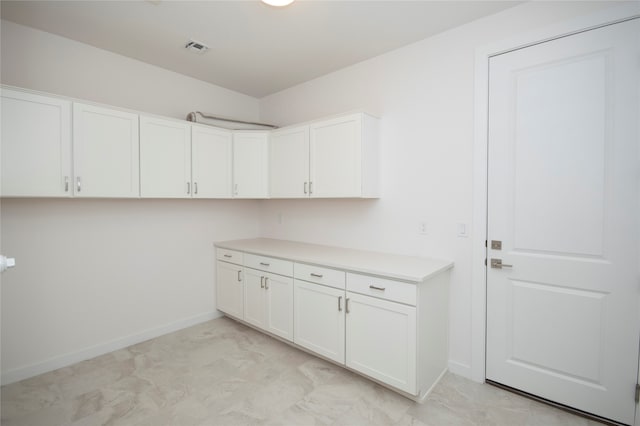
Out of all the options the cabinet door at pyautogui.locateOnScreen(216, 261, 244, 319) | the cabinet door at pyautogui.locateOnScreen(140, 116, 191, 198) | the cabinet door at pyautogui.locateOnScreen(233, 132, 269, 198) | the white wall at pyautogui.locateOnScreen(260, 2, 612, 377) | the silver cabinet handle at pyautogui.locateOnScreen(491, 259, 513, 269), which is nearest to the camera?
the silver cabinet handle at pyautogui.locateOnScreen(491, 259, 513, 269)

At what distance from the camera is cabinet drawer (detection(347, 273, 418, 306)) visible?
199cm

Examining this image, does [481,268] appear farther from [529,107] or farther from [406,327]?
[529,107]

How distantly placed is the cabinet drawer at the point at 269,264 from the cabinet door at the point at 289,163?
71 cm

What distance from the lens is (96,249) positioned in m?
2.73

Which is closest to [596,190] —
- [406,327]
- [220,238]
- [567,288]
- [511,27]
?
[567,288]

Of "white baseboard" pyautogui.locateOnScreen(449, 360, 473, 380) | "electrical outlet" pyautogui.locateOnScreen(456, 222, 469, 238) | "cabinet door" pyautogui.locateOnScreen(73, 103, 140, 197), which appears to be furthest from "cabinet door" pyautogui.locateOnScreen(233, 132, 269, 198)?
"white baseboard" pyautogui.locateOnScreen(449, 360, 473, 380)

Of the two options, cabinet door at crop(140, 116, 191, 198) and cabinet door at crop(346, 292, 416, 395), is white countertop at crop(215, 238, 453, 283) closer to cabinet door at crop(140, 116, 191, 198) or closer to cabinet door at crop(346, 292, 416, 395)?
cabinet door at crop(346, 292, 416, 395)

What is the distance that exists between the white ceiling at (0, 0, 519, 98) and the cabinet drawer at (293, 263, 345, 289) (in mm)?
1969

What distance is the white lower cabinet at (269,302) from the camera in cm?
276

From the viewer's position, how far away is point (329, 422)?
189 cm

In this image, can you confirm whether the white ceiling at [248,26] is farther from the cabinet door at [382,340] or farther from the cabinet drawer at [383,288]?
the cabinet door at [382,340]

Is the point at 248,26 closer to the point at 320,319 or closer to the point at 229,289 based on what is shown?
the point at 320,319

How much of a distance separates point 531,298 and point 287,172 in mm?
2397

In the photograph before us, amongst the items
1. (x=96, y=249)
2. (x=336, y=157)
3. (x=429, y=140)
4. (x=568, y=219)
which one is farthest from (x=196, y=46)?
(x=568, y=219)
